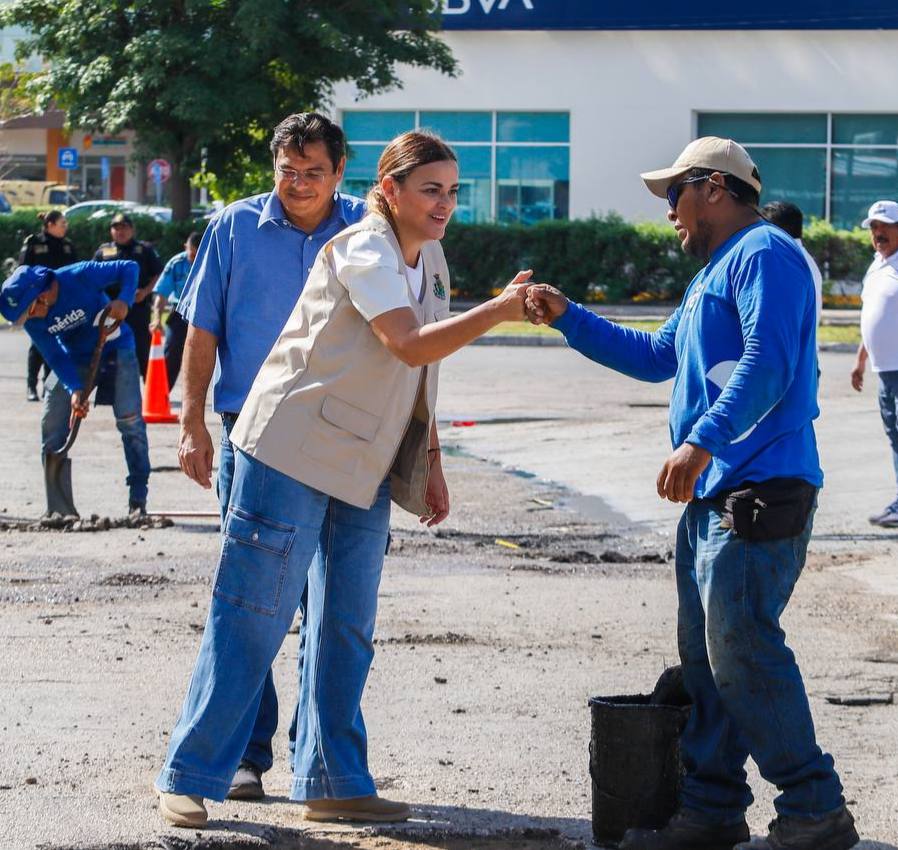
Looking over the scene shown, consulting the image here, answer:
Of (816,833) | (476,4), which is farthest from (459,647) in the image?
(476,4)

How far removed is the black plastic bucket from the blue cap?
19.6 ft

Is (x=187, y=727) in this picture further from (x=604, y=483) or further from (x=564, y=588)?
(x=604, y=483)

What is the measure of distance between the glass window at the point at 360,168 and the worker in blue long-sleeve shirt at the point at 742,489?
34025 millimetres

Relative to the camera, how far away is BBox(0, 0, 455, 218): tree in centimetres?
3084

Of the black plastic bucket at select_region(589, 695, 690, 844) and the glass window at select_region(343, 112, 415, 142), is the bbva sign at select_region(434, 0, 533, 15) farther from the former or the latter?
the black plastic bucket at select_region(589, 695, 690, 844)

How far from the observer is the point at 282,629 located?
480 cm

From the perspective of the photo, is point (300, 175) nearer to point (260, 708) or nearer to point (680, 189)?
point (680, 189)

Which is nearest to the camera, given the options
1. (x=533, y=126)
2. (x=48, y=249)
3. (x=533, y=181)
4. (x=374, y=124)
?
(x=48, y=249)

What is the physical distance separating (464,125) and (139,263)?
24680mm

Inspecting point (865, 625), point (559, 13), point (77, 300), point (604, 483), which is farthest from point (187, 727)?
point (559, 13)

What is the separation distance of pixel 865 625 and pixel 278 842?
12.7 feet

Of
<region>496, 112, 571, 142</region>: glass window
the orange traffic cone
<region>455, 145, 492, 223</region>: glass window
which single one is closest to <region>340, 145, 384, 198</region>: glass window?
<region>455, 145, 492, 223</region>: glass window

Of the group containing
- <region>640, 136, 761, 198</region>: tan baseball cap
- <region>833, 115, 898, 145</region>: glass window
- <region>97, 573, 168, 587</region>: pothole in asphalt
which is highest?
<region>833, 115, 898, 145</region>: glass window

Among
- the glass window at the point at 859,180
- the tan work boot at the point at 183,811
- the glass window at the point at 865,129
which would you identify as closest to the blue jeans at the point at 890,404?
the tan work boot at the point at 183,811
